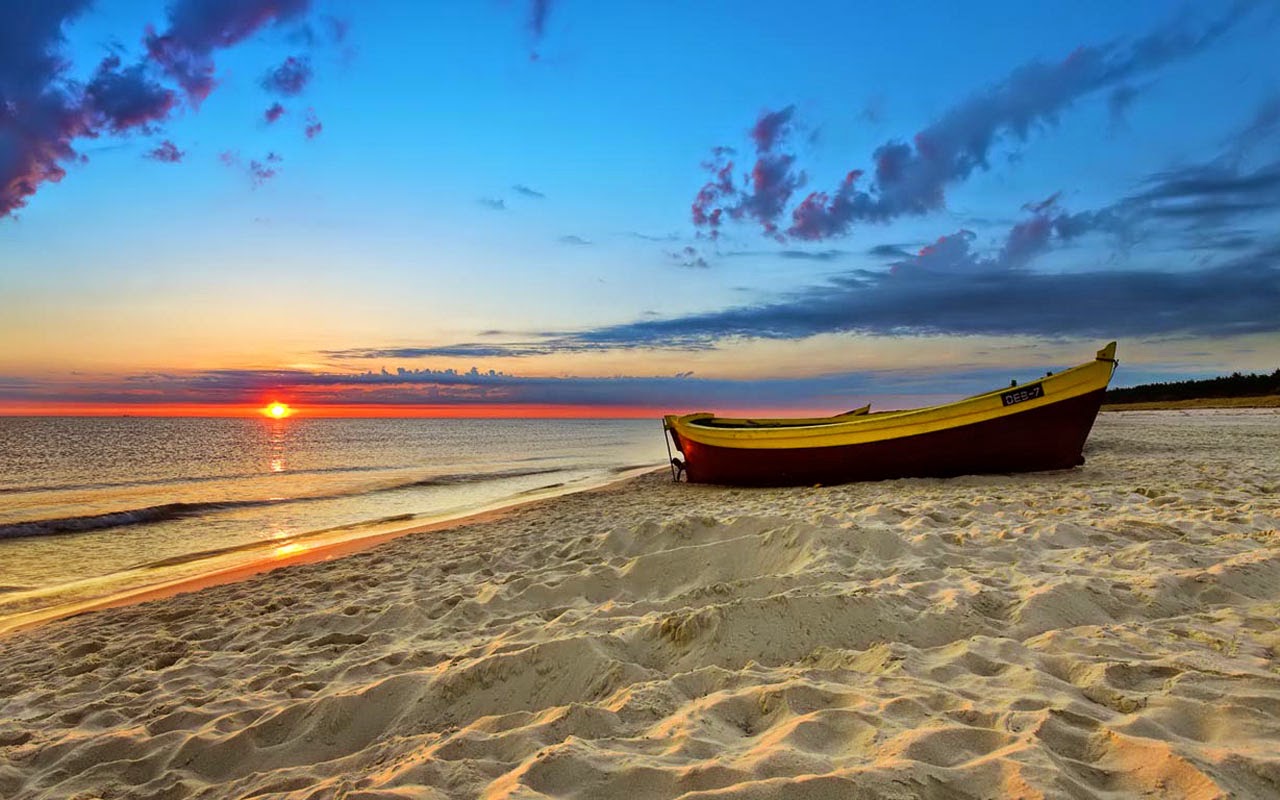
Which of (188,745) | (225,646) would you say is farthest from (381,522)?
(188,745)

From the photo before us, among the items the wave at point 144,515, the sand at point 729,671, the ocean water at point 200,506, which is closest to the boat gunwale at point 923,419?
the sand at point 729,671

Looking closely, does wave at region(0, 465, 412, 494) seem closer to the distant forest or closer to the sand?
the sand

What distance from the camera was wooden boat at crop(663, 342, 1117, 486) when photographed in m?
9.80

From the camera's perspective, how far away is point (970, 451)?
10422 millimetres

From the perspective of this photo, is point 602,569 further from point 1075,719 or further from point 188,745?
point 1075,719

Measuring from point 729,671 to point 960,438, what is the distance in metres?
8.70

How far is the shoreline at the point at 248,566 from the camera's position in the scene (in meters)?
6.86

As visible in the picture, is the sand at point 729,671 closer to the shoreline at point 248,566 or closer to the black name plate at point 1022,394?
the shoreline at point 248,566

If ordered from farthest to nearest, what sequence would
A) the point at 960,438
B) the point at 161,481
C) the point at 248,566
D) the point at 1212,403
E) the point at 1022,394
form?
the point at 1212,403
the point at 161,481
the point at 960,438
the point at 1022,394
the point at 248,566

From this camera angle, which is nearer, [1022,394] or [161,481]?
[1022,394]

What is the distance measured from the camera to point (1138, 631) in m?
3.31

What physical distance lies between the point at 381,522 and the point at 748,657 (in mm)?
11455

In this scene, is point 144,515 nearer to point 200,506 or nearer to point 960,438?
point 200,506

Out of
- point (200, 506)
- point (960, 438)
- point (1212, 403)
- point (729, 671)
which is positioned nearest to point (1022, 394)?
point (960, 438)
